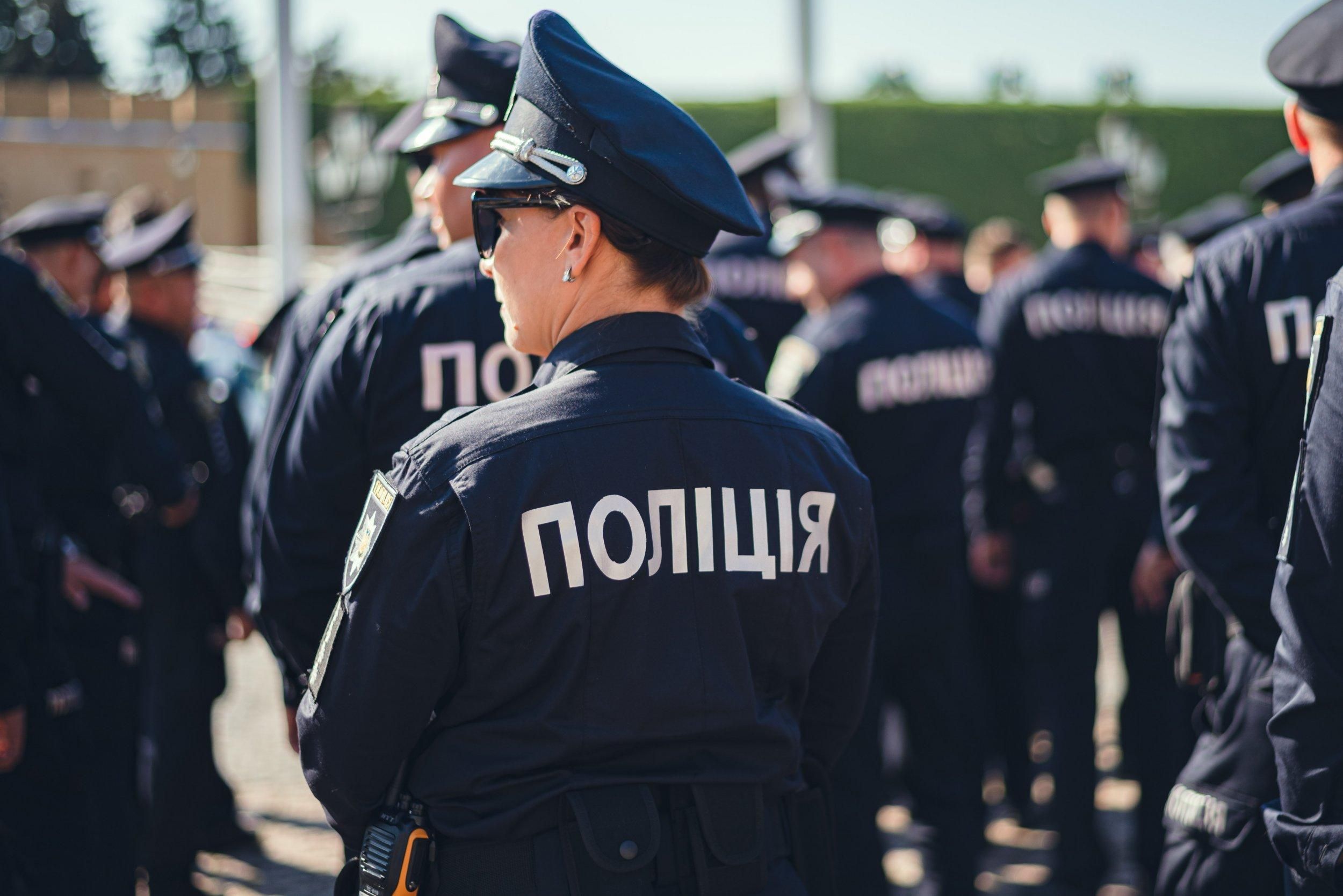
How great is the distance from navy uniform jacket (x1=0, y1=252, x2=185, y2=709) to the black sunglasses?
54.4 inches

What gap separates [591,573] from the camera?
5.31 feet

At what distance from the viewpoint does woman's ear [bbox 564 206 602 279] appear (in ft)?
5.67

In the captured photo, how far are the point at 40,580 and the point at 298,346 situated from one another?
0.83 meters

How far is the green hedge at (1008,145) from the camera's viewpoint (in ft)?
90.0

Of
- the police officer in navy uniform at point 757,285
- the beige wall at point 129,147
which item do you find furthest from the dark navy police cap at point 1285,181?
the beige wall at point 129,147

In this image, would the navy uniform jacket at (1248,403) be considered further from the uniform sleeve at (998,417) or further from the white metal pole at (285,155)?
the white metal pole at (285,155)

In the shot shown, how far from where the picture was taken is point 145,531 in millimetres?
4184

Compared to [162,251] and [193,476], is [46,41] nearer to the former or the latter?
[162,251]

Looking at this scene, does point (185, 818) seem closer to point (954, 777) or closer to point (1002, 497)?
point (954, 777)

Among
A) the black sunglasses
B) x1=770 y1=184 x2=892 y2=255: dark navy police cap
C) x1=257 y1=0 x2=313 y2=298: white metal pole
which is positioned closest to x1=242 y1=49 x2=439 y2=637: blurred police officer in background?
the black sunglasses

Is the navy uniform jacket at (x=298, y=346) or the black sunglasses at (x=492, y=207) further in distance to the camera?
the navy uniform jacket at (x=298, y=346)

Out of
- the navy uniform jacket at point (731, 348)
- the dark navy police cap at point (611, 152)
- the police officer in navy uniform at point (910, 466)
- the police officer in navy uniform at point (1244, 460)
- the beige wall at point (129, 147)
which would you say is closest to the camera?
the dark navy police cap at point (611, 152)

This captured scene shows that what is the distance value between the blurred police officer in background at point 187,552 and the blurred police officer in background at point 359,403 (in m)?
1.68

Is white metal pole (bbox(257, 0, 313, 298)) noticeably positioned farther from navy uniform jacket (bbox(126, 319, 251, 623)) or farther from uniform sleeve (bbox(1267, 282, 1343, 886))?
uniform sleeve (bbox(1267, 282, 1343, 886))
